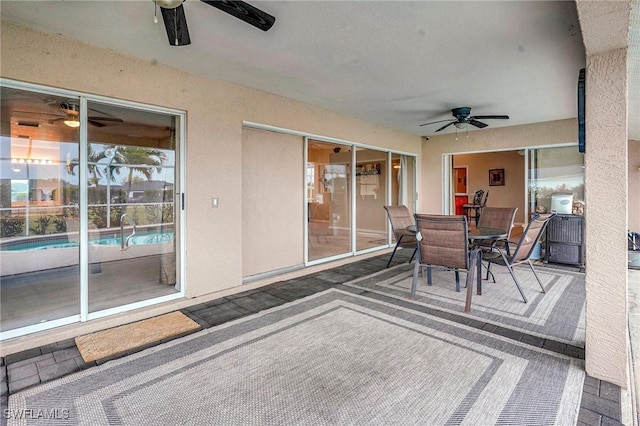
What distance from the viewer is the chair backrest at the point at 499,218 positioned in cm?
446

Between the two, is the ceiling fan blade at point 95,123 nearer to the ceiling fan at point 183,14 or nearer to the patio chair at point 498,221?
the ceiling fan at point 183,14

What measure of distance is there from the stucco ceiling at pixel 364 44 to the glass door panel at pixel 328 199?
114cm

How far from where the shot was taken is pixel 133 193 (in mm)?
3896

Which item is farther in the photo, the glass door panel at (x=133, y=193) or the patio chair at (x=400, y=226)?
the patio chair at (x=400, y=226)

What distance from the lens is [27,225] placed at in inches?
158

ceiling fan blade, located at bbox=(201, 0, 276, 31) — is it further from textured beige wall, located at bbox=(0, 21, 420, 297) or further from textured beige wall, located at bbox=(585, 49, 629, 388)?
textured beige wall, located at bbox=(585, 49, 629, 388)

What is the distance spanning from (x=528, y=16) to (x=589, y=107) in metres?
0.85

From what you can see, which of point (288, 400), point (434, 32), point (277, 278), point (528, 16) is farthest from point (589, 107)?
point (277, 278)

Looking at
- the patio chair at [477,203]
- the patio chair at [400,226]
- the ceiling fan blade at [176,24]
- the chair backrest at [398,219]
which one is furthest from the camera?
the patio chair at [477,203]

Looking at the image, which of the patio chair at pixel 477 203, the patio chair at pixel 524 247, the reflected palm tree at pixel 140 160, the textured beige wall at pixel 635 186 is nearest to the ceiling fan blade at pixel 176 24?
the reflected palm tree at pixel 140 160

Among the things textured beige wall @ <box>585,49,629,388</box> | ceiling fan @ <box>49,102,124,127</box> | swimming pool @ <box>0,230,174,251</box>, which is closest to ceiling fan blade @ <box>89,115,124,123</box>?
ceiling fan @ <box>49,102,124,127</box>

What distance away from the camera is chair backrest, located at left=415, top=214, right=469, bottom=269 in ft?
10.7

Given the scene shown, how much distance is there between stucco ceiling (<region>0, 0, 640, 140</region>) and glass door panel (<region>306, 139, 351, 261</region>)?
1.14 metres

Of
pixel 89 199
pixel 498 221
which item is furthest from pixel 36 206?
pixel 498 221
